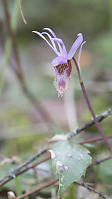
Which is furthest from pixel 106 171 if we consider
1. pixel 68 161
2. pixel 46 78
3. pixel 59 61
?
pixel 46 78

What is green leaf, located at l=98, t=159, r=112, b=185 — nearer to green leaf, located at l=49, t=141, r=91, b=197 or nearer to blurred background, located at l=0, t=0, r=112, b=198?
blurred background, located at l=0, t=0, r=112, b=198

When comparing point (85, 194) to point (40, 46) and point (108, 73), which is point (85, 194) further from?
point (40, 46)

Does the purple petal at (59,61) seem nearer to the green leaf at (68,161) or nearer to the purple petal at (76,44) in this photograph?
the purple petal at (76,44)

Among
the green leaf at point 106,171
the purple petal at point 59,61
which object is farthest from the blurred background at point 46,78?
the purple petal at point 59,61

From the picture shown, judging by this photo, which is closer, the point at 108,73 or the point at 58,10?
the point at 108,73

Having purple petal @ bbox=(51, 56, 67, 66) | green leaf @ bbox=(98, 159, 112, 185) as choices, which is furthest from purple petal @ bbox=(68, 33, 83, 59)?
green leaf @ bbox=(98, 159, 112, 185)

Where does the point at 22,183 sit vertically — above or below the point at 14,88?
below

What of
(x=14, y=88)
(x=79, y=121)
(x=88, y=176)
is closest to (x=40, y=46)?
(x=14, y=88)
